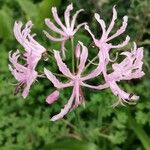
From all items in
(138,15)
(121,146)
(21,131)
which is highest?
(138,15)

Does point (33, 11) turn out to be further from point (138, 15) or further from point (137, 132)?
point (137, 132)

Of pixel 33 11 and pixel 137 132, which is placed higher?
pixel 33 11

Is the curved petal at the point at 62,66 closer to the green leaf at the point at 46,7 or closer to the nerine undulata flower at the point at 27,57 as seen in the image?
the nerine undulata flower at the point at 27,57

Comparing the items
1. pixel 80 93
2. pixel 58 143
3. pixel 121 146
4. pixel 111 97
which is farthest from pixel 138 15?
pixel 80 93

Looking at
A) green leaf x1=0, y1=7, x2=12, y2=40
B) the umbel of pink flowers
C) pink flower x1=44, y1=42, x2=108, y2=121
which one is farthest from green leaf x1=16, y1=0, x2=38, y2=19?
pink flower x1=44, y1=42, x2=108, y2=121

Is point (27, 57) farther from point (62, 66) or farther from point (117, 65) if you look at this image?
point (117, 65)

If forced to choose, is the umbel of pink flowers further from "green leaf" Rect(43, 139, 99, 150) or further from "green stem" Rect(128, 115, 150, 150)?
"green stem" Rect(128, 115, 150, 150)

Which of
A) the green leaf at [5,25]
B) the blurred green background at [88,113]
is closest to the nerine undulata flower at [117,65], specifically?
the blurred green background at [88,113]
